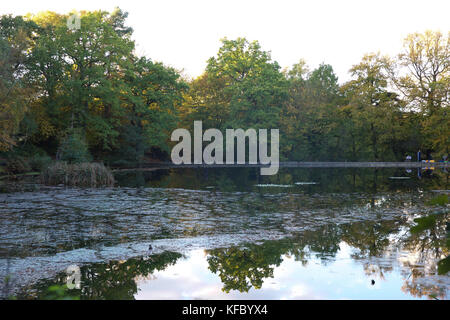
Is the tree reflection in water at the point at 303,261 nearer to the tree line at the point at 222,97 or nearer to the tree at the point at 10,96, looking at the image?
the tree at the point at 10,96

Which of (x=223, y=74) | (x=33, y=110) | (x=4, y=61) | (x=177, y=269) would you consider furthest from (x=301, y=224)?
(x=223, y=74)

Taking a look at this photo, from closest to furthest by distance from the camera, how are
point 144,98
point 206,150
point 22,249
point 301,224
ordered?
point 22,249
point 301,224
point 144,98
point 206,150

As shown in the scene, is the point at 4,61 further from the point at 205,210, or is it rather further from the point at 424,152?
the point at 424,152

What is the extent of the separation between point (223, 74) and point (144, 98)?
1019 cm

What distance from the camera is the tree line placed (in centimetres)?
3700

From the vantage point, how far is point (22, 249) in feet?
26.7

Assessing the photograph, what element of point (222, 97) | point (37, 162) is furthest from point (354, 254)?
point (222, 97)

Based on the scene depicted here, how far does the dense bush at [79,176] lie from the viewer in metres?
21.3

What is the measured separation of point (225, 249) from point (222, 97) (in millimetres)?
46920

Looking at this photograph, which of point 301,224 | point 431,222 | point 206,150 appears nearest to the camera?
point 431,222

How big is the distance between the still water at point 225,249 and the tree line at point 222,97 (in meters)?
24.2

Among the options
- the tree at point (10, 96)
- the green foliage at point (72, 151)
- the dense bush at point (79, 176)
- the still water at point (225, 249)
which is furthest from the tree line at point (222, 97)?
the still water at point (225, 249)

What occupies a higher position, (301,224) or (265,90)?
(265,90)

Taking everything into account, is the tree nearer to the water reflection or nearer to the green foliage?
the green foliage
